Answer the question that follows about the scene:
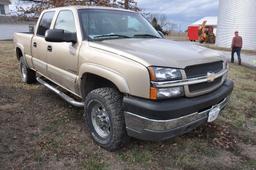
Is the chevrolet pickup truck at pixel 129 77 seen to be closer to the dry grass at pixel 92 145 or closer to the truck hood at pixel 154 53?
the truck hood at pixel 154 53

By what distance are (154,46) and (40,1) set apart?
49.7ft

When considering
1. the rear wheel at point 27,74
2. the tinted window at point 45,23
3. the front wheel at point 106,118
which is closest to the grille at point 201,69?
the front wheel at point 106,118

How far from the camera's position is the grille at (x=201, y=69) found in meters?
2.90

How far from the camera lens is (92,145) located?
3.63 metres

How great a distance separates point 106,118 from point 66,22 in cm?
191

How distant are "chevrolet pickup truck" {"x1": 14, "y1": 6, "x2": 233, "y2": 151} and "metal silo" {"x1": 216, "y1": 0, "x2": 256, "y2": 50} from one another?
23.6m

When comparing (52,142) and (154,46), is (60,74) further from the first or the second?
(154,46)

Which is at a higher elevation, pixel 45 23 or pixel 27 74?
pixel 45 23

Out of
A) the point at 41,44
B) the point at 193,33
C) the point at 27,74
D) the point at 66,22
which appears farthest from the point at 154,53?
the point at 193,33

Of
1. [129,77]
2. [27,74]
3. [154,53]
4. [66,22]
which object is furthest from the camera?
[27,74]

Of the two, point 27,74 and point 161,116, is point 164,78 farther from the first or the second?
point 27,74

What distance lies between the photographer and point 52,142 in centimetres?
366

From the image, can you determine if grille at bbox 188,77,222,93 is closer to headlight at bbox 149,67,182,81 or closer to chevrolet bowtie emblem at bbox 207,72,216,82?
chevrolet bowtie emblem at bbox 207,72,216,82

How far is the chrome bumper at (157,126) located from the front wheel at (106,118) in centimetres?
21
